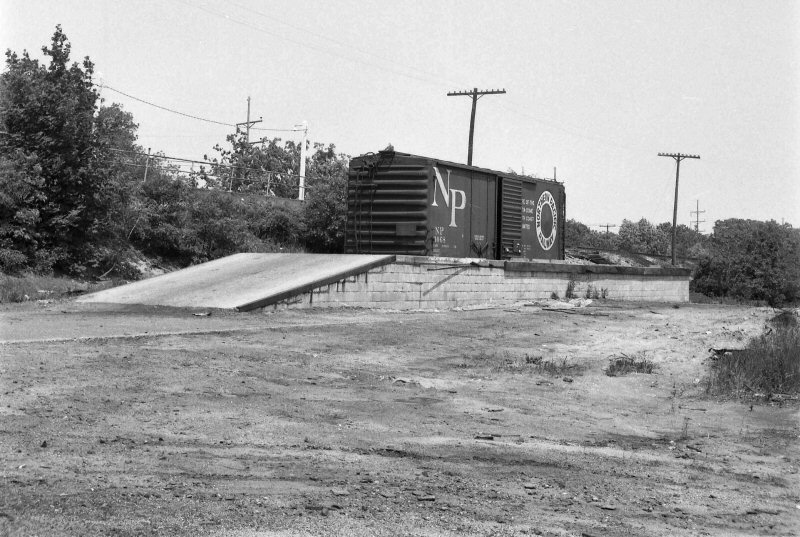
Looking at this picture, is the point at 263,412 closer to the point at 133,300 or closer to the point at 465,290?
the point at 133,300

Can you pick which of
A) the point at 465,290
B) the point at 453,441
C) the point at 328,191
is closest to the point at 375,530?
the point at 453,441

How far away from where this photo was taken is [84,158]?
2588 cm

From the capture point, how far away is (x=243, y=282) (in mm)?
18453

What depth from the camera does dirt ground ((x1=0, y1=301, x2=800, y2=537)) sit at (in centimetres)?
462

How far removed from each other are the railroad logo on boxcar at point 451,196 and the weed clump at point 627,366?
10302 millimetres

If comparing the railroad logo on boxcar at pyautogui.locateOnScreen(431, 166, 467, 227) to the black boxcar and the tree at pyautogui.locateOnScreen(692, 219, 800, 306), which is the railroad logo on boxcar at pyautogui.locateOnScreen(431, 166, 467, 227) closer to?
the black boxcar

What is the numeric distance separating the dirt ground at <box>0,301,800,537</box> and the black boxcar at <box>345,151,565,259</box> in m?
8.66

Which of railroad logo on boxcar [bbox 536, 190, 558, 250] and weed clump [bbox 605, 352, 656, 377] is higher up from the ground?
railroad logo on boxcar [bbox 536, 190, 558, 250]

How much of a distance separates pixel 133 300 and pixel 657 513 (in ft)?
46.1

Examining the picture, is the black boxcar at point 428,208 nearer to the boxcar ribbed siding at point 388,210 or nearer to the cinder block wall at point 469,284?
the boxcar ribbed siding at point 388,210

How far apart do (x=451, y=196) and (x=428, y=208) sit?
1.09 meters

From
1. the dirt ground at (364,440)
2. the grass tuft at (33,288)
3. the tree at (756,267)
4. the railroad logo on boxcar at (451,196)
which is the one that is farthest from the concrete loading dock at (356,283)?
the tree at (756,267)

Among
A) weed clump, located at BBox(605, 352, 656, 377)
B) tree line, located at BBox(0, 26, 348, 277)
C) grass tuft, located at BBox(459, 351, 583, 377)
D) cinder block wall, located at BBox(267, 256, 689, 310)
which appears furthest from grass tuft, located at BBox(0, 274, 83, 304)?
weed clump, located at BBox(605, 352, 656, 377)

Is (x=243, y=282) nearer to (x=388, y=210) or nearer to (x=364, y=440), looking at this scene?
(x=388, y=210)
